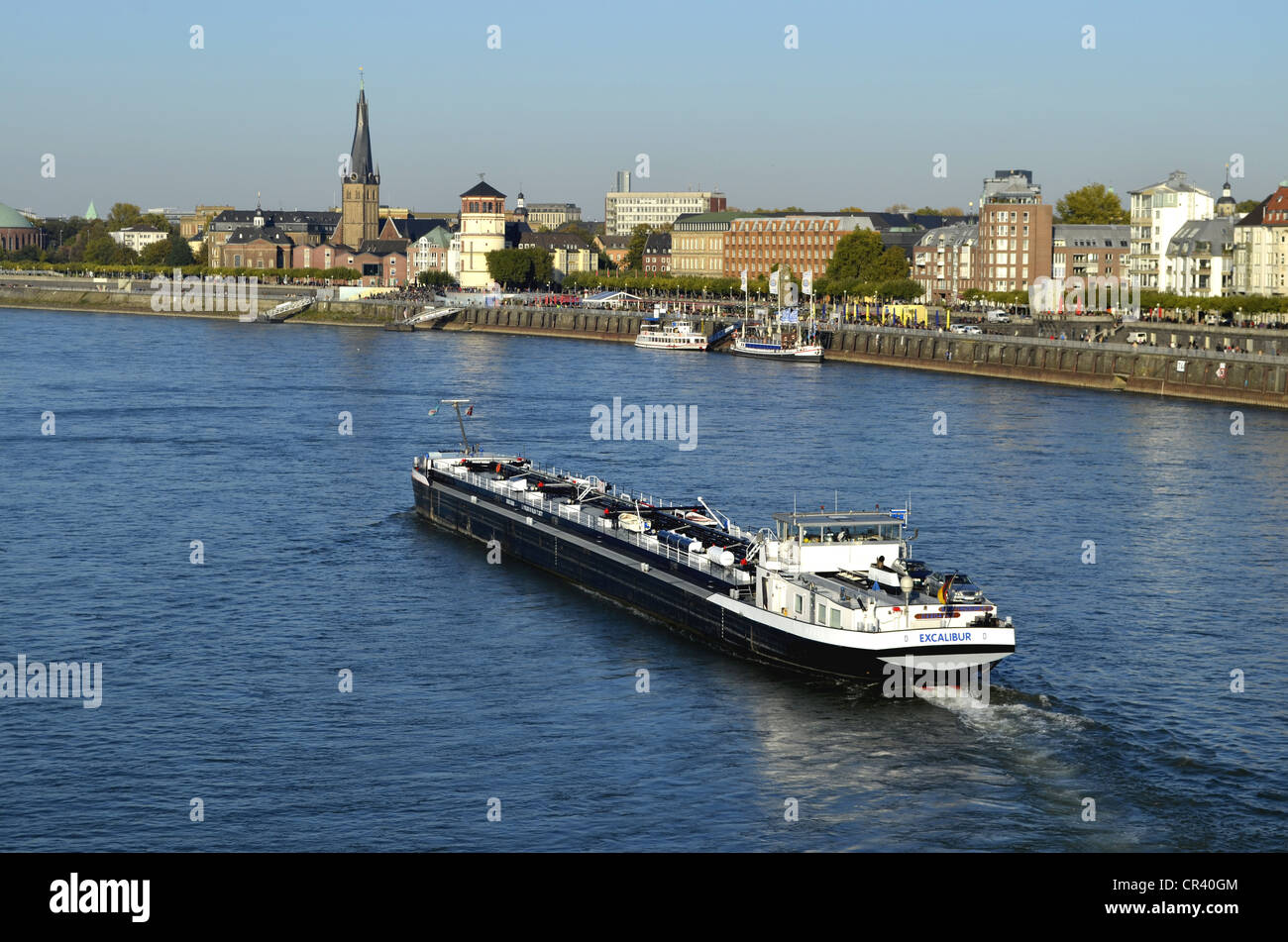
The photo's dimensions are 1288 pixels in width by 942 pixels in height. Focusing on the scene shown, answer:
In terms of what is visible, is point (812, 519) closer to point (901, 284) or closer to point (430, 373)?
point (430, 373)

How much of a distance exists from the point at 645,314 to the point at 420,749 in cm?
11550

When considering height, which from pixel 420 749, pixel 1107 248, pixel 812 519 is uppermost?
pixel 1107 248

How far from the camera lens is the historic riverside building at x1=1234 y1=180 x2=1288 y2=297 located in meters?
110

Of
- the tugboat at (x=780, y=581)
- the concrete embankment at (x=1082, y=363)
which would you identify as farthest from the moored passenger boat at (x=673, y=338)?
the tugboat at (x=780, y=581)

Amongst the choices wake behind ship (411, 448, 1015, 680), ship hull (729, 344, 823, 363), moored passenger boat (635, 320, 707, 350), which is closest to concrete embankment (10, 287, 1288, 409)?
ship hull (729, 344, 823, 363)

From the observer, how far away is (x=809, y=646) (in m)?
29.5

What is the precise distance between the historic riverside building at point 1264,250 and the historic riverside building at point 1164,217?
7.52m

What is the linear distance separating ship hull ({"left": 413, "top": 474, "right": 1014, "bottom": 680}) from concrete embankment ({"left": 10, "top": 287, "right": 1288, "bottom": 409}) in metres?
45.2

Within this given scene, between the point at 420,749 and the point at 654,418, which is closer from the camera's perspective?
the point at 420,749

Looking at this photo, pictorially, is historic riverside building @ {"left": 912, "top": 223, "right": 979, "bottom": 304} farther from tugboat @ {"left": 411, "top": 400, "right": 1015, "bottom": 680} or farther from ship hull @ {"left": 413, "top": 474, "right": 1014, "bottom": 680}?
tugboat @ {"left": 411, "top": 400, "right": 1015, "bottom": 680}

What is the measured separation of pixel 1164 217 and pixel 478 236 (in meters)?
84.2

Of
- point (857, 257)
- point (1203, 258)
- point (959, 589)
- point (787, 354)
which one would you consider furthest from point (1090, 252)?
point (959, 589)
